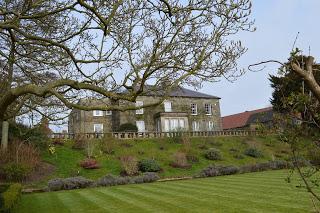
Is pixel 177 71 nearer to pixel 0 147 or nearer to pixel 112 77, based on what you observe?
pixel 112 77

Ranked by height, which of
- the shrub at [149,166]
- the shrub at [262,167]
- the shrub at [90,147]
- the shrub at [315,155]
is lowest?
the shrub at [262,167]

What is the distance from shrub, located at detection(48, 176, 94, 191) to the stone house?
22.1 metres

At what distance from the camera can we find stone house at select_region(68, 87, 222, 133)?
1895 inches

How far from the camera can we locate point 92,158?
30906mm

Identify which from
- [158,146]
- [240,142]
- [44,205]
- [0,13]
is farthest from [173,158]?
[0,13]

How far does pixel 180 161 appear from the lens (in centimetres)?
3114

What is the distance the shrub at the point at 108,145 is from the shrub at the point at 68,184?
9654 mm

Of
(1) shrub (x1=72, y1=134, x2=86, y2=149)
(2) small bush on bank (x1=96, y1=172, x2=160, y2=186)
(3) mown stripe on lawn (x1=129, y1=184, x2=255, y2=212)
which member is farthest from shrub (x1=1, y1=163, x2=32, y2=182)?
(3) mown stripe on lawn (x1=129, y1=184, x2=255, y2=212)

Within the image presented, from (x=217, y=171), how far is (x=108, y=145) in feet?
36.5

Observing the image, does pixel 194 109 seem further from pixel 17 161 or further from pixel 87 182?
pixel 17 161

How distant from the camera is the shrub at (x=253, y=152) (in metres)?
36.2

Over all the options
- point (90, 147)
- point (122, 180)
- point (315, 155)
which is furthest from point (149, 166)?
point (315, 155)

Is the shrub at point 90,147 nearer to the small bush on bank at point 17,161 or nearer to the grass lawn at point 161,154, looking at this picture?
the grass lawn at point 161,154

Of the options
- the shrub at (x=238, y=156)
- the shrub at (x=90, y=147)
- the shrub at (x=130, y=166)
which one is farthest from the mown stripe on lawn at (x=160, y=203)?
the shrub at (x=238, y=156)
